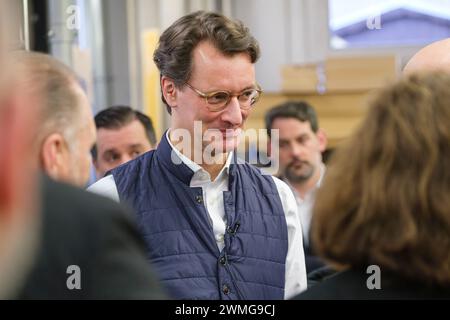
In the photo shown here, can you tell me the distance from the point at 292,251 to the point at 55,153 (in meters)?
0.90

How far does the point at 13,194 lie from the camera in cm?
72

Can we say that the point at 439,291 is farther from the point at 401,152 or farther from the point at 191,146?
the point at 191,146

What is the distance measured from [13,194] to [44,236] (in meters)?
0.22

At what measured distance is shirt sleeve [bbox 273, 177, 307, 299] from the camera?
2.23m

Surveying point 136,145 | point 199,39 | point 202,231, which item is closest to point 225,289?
point 202,231

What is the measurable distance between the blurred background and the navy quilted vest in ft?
3.51

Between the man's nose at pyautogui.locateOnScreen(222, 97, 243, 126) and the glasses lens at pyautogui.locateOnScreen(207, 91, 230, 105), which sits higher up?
the glasses lens at pyautogui.locateOnScreen(207, 91, 230, 105)

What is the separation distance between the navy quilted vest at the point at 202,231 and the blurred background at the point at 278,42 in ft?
3.51

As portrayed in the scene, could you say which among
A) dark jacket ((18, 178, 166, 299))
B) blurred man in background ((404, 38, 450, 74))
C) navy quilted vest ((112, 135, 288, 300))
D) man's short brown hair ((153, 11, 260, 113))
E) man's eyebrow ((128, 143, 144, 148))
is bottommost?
navy quilted vest ((112, 135, 288, 300))

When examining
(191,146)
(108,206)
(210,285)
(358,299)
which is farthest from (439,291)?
(191,146)

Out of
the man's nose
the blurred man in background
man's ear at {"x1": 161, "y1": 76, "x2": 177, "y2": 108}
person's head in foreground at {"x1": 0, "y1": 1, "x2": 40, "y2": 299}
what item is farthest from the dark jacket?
the blurred man in background

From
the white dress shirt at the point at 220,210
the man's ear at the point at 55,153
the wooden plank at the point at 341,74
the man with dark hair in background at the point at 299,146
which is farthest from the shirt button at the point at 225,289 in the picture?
the wooden plank at the point at 341,74

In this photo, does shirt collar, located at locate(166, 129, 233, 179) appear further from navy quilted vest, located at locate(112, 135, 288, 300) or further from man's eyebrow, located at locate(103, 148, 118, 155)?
man's eyebrow, located at locate(103, 148, 118, 155)

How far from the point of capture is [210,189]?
7.34 ft
